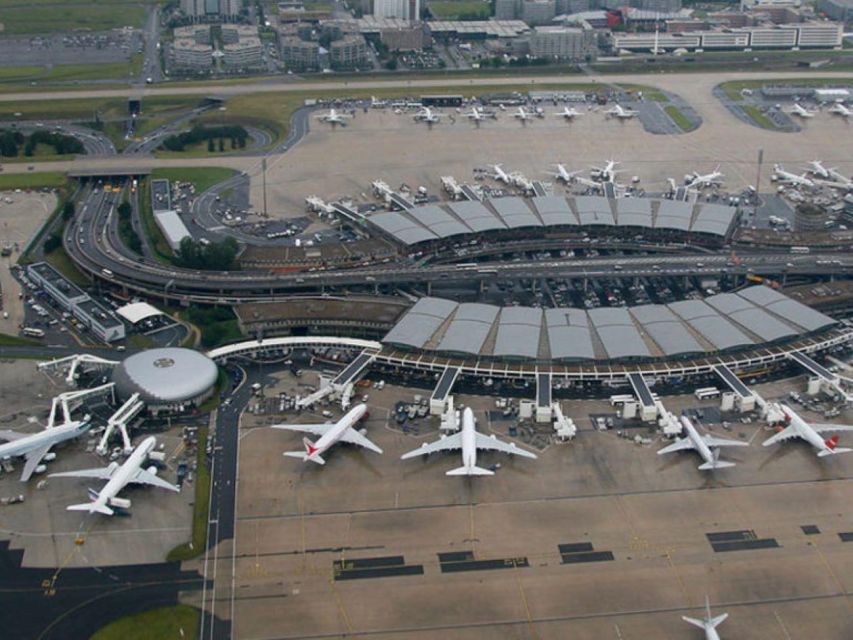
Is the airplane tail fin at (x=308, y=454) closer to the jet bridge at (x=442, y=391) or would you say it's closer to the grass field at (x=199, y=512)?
the grass field at (x=199, y=512)

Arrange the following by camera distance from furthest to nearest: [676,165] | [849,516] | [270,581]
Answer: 1. [676,165]
2. [849,516]
3. [270,581]

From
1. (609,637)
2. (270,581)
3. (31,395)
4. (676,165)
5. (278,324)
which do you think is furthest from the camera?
(676,165)

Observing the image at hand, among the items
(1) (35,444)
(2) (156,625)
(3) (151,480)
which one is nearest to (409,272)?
(3) (151,480)

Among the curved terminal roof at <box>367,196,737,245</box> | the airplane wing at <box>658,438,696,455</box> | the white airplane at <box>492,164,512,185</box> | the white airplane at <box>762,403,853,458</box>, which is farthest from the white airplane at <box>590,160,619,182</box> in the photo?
the airplane wing at <box>658,438,696,455</box>

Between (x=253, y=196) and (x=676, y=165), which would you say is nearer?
(x=253, y=196)

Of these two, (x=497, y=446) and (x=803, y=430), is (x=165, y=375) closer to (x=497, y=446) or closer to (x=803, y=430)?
(x=497, y=446)

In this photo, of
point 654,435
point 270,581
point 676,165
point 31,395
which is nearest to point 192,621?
point 270,581

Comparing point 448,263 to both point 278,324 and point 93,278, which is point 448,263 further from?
point 93,278
